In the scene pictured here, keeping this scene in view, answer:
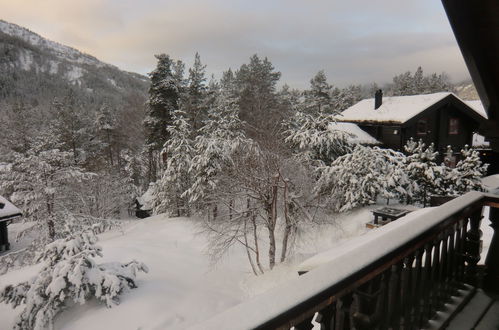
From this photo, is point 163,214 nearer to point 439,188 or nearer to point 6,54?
point 439,188

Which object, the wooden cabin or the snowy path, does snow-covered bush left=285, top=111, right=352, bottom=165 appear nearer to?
the wooden cabin

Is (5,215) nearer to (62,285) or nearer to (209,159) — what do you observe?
(209,159)

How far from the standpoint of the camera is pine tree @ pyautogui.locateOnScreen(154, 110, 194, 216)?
21900mm

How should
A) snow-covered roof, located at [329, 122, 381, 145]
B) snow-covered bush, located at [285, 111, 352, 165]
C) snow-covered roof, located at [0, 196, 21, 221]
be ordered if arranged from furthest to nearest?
snow-covered roof, located at [329, 122, 381, 145]
snow-covered roof, located at [0, 196, 21, 221]
snow-covered bush, located at [285, 111, 352, 165]

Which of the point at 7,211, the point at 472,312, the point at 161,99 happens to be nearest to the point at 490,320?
the point at 472,312

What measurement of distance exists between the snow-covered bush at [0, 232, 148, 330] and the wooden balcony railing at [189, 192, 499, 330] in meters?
8.12

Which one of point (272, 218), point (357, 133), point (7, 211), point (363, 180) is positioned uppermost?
point (357, 133)

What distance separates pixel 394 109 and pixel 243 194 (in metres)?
15.3

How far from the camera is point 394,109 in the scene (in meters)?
22.3

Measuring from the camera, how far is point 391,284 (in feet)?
6.35

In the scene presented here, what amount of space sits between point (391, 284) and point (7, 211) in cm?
2340

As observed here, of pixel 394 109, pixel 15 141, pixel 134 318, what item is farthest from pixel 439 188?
pixel 15 141

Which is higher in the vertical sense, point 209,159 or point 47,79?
point 47,79

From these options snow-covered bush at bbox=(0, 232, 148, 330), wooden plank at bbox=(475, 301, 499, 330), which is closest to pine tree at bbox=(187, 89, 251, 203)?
snow-covered bush at bbox=(0, 232, 148, 330)
